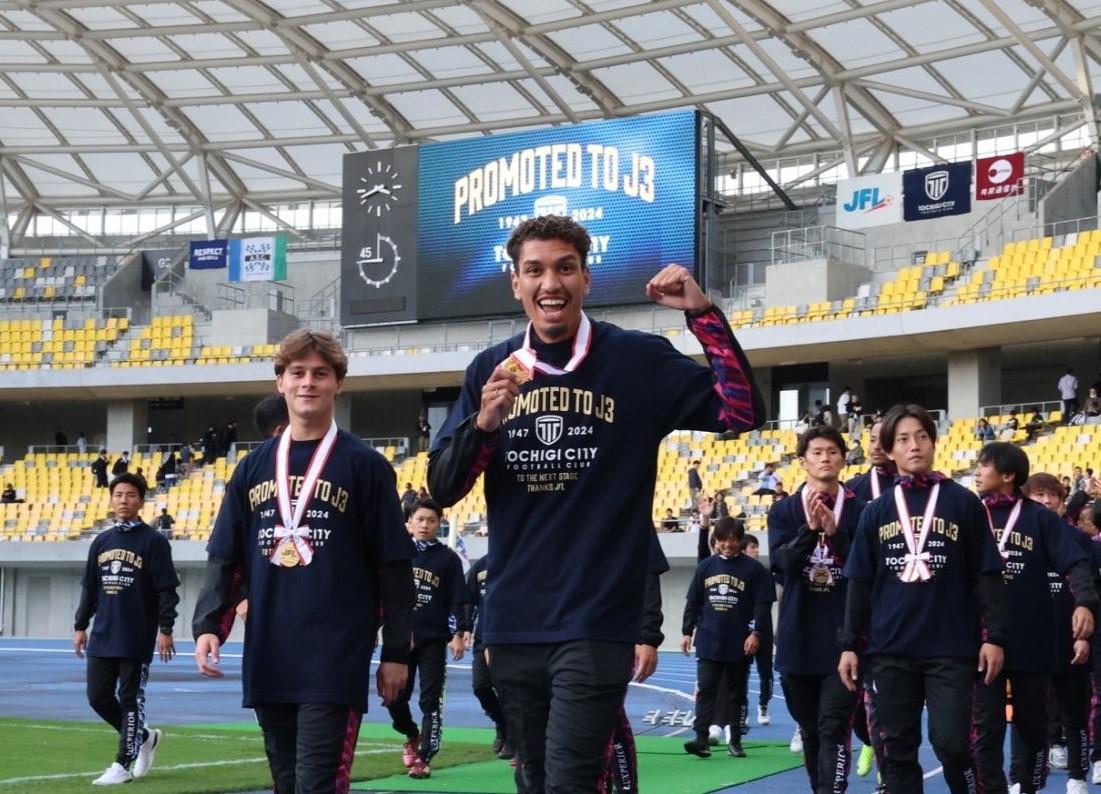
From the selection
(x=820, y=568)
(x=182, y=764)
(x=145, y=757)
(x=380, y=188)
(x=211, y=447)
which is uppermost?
(x=380, y=188)

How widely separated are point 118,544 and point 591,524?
680 centimetres

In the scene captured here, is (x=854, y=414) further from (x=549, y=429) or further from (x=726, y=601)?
(x=549, y=429)

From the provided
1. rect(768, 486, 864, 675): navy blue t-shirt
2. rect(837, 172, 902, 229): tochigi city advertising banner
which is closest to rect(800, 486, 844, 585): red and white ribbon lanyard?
rect(768, 486, 864, 675): navy blue t-shirt

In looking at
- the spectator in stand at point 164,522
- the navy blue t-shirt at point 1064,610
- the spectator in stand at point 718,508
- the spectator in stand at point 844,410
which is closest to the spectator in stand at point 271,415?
the navy blue t-shirt at point 1064,610

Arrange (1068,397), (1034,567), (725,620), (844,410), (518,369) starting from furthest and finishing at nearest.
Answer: (844,410)
(1068,397)
(725,620)
(1034,567)
(518,369)

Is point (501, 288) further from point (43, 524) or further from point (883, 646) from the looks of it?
point (883, 646)

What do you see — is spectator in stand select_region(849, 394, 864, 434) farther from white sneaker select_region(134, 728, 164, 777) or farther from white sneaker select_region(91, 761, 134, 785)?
white sneaker select_region(91, 761, 134, 785)

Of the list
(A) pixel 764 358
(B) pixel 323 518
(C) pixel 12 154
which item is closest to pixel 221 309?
(C) pixel 12 154

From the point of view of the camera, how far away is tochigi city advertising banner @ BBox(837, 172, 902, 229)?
40.2 metres

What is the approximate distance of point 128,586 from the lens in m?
10.9

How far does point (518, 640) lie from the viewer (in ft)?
16.1

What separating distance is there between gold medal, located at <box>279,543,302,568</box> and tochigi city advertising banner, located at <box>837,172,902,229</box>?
1397 inches

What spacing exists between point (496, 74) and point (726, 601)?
3204 cm

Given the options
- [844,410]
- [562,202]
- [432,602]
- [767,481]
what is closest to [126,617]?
[432,602]
